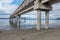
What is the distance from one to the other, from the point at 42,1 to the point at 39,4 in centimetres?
100

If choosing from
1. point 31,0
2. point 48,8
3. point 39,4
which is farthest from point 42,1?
point 31,0

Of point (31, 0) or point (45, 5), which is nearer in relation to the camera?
point (45, 5)

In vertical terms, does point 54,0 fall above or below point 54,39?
above

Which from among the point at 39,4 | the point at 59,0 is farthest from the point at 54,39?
the point at 39,4

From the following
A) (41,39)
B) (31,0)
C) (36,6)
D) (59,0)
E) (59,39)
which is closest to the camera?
(59,39)

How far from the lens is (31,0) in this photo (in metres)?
29.1

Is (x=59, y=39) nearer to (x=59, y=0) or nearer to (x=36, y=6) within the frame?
(x=59, y=0)

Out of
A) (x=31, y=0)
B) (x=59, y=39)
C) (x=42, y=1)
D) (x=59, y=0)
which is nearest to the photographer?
(x=59, y=39)

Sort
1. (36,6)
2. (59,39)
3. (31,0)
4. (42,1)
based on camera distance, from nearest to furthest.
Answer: (59,39), (42,1), (36,6), (31,0)

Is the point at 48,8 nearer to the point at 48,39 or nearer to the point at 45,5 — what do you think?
the point at 45,5

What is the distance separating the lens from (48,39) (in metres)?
13.8

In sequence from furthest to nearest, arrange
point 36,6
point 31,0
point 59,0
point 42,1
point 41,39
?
point 31,0 → point 36,6 → point 42,1 → point 59,0 → point 41,39

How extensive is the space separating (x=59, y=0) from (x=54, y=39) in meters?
10.8

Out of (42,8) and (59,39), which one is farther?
(42,8)
